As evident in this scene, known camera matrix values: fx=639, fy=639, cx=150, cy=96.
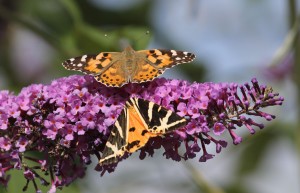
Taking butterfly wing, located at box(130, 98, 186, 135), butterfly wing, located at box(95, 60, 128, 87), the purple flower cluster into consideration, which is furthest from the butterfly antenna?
butterfly wing, located at box(130, 98, 186, 135)

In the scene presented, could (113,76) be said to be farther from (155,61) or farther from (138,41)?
(138,41)

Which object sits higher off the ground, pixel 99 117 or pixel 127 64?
pixel 127 64

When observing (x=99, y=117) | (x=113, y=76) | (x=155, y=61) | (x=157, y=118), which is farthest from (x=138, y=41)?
(x=157, y=118)

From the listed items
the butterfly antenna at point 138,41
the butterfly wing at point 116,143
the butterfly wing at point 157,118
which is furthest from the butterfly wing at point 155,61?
the butterfly antenna at point 138,41

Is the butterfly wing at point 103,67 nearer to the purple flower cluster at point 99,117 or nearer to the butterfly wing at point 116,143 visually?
the purple flower cluster at point 99,117

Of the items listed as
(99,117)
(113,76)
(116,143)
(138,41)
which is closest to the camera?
(116,143)

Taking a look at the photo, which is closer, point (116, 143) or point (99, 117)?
point (116, 143)

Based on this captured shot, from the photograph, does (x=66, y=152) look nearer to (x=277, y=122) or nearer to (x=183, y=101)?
(x=183, y=101)
